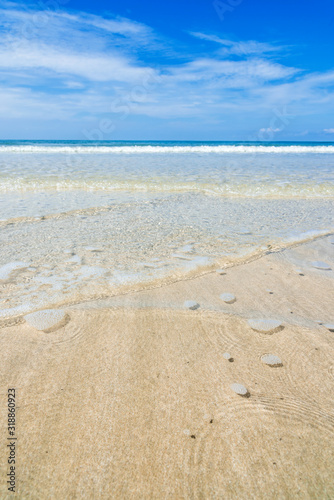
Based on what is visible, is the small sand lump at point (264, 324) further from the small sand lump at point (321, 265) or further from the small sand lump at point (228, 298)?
the small sand lump at point (321, 265)

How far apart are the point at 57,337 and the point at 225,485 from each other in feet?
3.39

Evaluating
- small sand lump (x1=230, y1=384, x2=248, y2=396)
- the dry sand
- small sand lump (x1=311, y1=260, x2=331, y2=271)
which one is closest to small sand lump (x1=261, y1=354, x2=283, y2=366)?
the dry sand

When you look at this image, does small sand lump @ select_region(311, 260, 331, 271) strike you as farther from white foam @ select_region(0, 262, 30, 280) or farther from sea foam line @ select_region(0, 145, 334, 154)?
sea foam line @ select_region(0, 145, 334, 154)

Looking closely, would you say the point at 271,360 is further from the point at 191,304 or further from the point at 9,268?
the point at 9,268

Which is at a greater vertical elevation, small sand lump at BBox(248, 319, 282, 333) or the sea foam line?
the sea foam line

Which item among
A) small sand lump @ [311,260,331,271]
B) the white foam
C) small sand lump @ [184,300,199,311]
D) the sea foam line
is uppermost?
the sea foam line

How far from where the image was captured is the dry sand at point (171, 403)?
0.98m

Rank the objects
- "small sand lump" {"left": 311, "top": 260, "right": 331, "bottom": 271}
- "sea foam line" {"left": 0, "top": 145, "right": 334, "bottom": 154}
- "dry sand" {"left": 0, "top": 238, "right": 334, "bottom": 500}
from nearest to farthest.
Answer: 1. "dry sand" {"left": 0, "top": 238, "right": 334, "bottom": 500}
2. "small sand lump" {"left": 311, "top": 260, "right": 331, "bottom": 271}
3. "sea foam line" {"left": 0, "top": 145, "right": 334, "bottom": 154}

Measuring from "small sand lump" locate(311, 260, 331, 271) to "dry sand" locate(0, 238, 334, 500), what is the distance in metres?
0.73

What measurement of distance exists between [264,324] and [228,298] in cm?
37

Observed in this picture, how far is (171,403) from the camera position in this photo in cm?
124

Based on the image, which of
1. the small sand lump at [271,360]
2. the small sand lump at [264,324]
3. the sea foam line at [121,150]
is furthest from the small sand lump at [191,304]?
the sea foam line at [121,150]

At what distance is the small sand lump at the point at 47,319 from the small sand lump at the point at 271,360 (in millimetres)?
1079

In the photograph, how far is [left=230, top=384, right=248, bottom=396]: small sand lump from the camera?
1.29 m
